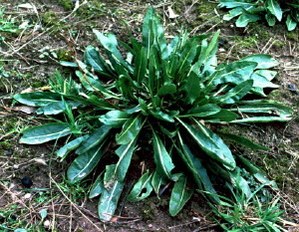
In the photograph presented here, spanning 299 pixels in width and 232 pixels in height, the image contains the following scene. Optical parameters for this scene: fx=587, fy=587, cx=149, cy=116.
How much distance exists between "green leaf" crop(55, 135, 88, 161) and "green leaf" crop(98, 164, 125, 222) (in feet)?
0.64

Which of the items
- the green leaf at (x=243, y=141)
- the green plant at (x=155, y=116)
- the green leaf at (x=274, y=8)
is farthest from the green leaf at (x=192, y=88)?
the green leaf at (x=274, y=8)

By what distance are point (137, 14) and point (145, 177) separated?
4.58 feet

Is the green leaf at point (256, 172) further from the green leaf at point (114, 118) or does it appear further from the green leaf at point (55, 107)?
the green leaf at point (55, 107)

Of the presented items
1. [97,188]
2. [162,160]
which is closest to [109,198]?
[97,188]

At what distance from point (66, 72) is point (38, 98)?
31 cm

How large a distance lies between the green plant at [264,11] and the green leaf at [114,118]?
51.3 inches

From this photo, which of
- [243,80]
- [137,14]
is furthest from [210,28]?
[243,80]

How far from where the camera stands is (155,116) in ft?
9.15

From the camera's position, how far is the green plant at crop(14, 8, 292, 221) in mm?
2725

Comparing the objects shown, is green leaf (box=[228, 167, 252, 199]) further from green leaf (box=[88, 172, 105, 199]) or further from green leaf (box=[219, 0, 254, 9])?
green leaf (box=[219, 0, 254, 9])

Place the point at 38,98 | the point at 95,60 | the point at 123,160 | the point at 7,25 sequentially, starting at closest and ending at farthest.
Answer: the point at 123,160 → the point at 38,98 → the point at 95,60 → the point at 7,25

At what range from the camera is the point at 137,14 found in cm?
377

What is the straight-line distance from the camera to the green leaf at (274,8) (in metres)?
3.73

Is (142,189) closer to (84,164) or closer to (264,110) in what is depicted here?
(84,164)
